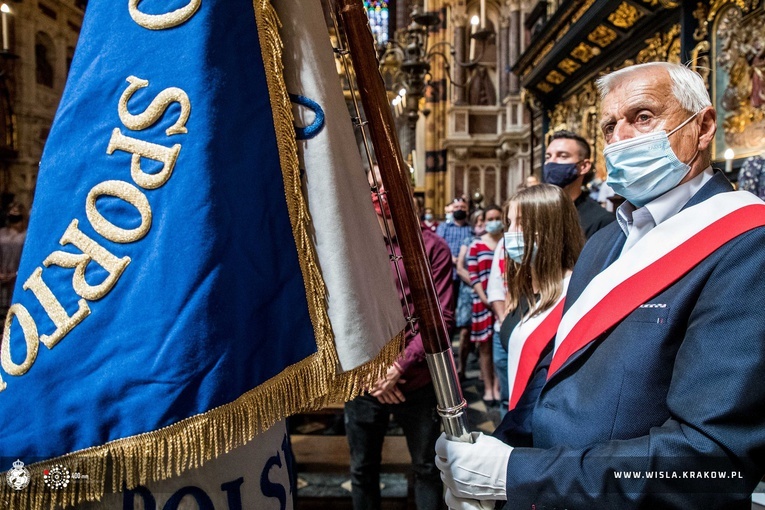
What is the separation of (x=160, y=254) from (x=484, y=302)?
3.84 metres

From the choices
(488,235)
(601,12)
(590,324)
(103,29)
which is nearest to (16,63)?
(488,235)

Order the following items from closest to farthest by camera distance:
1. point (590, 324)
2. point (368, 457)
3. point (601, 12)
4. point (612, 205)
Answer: point (590, 324) → point (368, 457) → point (612, 205) → point (601, 12)

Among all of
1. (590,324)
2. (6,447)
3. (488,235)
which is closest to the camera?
(6,447)

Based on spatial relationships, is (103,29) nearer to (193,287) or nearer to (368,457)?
(193,287)

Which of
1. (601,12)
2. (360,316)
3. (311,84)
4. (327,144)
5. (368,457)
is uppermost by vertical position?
(601,12)

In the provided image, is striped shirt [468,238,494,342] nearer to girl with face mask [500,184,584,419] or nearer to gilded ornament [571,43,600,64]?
girl with face mask [500,184,584,419]

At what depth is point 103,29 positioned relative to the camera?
797 millimetres

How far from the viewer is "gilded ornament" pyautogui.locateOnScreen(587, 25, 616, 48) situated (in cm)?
559

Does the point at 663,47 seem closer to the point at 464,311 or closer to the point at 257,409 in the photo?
the point at 464,311

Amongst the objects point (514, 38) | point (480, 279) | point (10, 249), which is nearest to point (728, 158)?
point (480, 279)

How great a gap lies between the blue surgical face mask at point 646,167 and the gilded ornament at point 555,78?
22.5 feet

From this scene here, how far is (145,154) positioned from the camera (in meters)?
0.76

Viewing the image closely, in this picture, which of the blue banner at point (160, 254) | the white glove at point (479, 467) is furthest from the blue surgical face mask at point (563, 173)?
the blue banner at point (160, 254)

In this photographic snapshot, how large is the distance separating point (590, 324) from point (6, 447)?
0.99m
